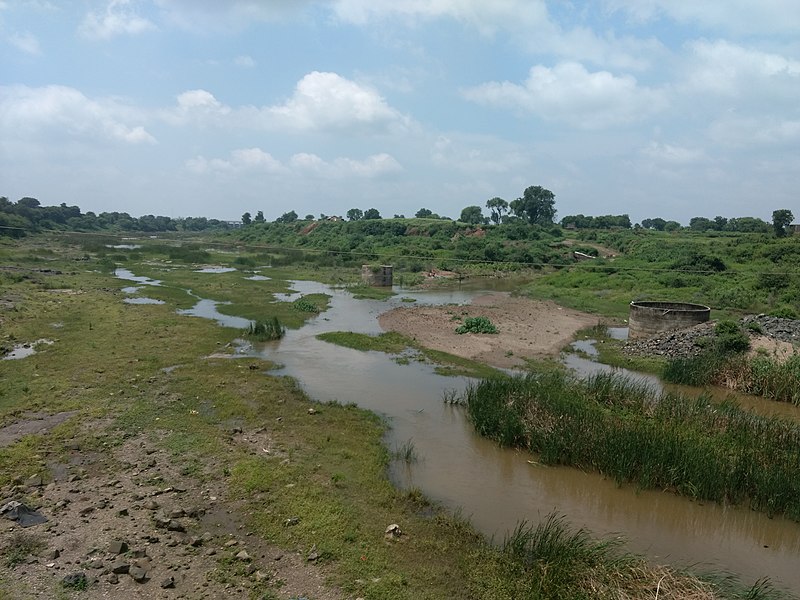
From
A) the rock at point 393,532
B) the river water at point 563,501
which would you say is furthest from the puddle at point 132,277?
the rock at point 393,532

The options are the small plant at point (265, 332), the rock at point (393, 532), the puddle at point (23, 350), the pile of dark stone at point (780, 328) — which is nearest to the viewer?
the rock at point (393, 532)

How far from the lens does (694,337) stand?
2430 cm

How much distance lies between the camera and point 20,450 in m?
11.6

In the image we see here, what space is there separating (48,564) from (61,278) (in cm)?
4490

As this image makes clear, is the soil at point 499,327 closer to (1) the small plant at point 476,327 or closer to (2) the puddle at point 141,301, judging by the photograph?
(1) the small plant at point 476,327

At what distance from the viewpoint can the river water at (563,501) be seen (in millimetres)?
9906

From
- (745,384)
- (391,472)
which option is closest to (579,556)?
(391,472)

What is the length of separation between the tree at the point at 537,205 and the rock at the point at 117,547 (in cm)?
12870

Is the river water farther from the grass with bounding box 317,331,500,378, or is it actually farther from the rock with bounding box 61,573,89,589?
the rock with bounding box 61,573,89,589

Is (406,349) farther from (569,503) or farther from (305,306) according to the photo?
(569,503)

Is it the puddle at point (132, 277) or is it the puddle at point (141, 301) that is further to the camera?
the puddle at point (132, 277)

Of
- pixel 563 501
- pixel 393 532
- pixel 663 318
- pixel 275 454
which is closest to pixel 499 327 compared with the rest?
pixel 663 318

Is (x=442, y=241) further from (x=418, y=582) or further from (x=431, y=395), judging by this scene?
(x=418, y=582)

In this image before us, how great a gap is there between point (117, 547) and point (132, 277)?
51180 mm
